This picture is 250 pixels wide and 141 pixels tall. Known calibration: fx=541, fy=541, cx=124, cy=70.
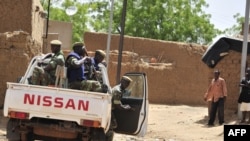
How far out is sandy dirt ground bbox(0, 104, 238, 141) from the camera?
12711mm

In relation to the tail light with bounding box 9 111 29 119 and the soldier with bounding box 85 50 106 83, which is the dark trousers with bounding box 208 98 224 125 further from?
the tail light with bounding box 9 111 29 119

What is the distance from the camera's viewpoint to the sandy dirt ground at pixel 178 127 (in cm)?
1271

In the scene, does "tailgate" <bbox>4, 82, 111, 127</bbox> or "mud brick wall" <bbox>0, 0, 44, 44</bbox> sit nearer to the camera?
"tailgate" <bbox>4, 82, 111, 127</bbox>

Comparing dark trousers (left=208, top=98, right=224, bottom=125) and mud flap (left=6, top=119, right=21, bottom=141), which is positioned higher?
mud flap (left=6, top=119, right=21, bottom=141)

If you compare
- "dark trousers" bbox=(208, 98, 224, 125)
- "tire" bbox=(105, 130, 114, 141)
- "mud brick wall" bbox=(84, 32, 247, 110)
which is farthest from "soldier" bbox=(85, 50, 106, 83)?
"mud brick wall" bbox=(84, 32, 247, 110)

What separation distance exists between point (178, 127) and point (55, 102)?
8395 millimetres

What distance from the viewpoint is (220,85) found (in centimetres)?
1464

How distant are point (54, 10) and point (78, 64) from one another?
41.6 m

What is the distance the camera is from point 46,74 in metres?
7.91

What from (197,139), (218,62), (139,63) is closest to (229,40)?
(218,62)

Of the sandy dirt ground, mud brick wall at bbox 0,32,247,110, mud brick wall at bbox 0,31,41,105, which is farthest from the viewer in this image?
mud brick wall at bbox 0,32,247,110

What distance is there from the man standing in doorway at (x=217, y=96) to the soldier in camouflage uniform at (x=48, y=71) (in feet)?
24.4

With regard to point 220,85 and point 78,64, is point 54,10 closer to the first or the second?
point 220,85

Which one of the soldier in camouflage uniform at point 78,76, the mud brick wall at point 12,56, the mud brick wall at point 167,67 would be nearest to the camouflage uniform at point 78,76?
the soldier in camouflage uniform at point 78,76
